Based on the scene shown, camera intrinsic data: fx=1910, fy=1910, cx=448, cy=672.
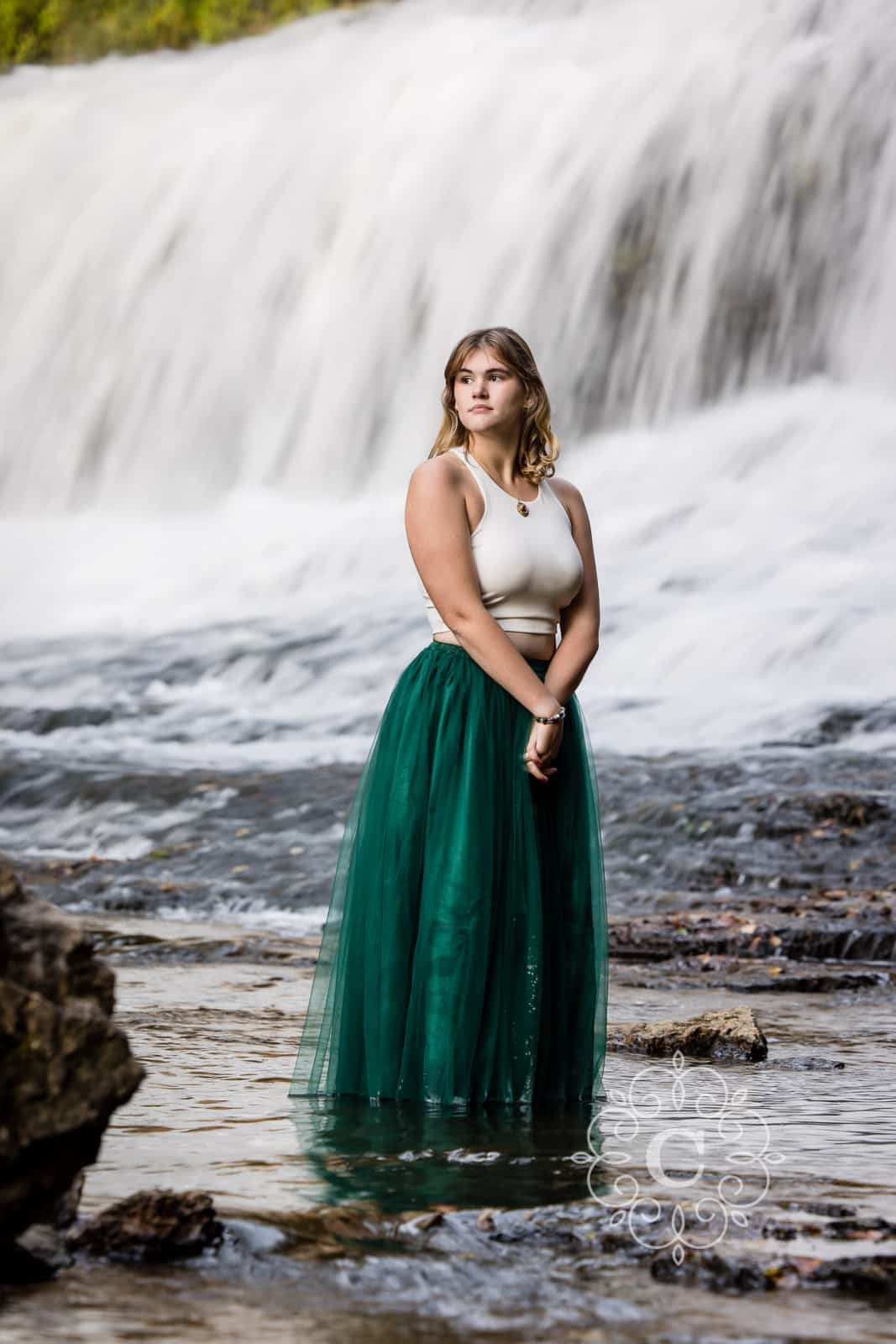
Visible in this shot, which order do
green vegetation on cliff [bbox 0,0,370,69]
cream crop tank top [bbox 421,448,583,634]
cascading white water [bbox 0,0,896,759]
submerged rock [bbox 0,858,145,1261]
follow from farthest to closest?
green vegetation on cliff [bbox 0,0,370,69] → cascading white water [bbox 0,0,896,759] → cream crop tank top [bbox 421,448,583,634] → submerged rock [bbox 0,858,145,1261]

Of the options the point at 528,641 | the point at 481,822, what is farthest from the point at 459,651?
the point at 481,822

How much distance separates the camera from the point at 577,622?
376 cm

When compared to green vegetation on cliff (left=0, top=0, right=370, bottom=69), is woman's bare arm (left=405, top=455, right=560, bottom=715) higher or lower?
lower

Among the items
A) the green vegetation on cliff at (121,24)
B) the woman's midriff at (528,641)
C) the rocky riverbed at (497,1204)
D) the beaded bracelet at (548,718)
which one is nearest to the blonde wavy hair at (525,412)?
the woman's midriff at (528,641)

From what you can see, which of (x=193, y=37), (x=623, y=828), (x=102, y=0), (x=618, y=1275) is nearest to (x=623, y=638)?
(x=623, y=828)

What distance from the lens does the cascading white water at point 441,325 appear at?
49.9 feet

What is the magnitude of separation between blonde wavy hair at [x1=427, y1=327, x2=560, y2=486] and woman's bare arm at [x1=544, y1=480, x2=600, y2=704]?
8 centimetres

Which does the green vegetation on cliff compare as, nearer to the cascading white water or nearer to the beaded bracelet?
the cascading white water

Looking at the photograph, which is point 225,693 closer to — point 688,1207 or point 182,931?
point 182,931

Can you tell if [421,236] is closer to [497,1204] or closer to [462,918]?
[462,918]

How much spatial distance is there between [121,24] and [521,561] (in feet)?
90.1

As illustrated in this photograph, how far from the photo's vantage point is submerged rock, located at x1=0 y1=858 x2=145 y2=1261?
2160 millimetres

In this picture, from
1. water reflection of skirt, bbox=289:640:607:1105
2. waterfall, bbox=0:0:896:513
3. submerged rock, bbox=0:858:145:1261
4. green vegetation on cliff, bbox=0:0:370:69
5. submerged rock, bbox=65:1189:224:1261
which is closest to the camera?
submerged rock, bbox=0:858:145:1261

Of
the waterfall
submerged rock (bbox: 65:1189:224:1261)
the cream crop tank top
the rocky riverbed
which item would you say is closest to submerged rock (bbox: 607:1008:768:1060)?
the rocky riverbed
